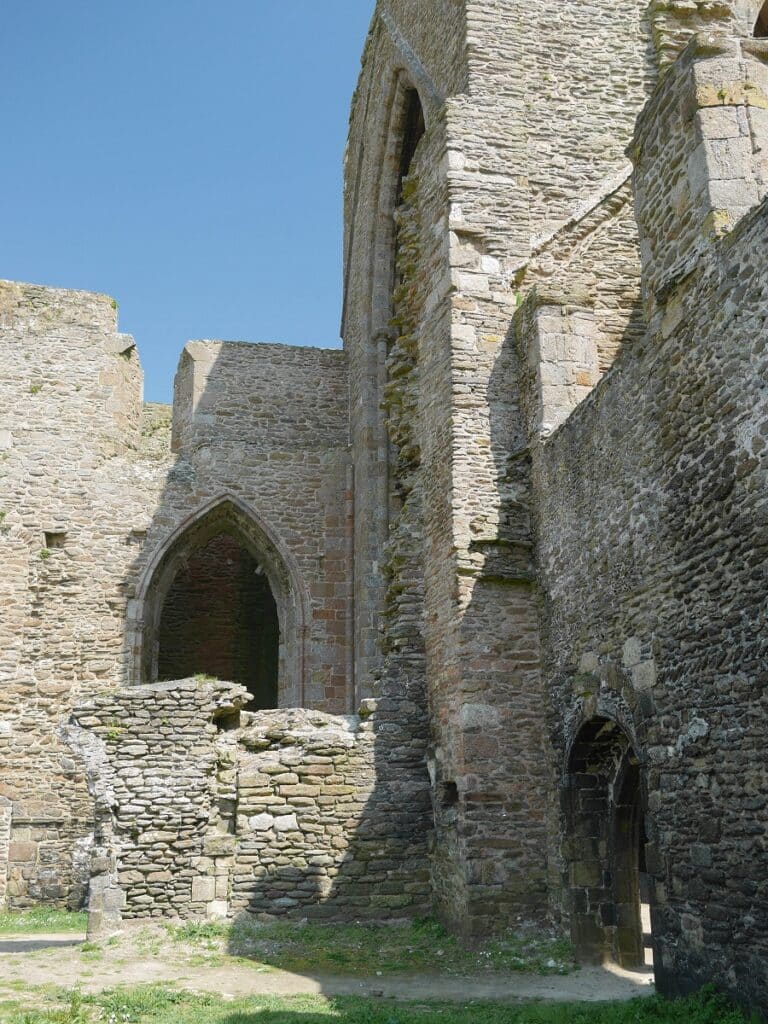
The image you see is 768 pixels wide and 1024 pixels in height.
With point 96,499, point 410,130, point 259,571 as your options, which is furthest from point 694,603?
point 410,130

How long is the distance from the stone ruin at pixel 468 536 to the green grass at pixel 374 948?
22 cm

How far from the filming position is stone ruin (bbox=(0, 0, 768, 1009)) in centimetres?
624

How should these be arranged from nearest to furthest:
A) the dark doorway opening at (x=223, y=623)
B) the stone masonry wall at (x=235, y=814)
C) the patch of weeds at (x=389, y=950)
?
1. the patch of weeds at (x=389, y=950)
2. the stone masonry wall at (x=235, y=814)
3. the dark doorway opening at (x=223, y=623)

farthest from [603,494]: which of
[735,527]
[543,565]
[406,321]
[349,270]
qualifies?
[349,270]

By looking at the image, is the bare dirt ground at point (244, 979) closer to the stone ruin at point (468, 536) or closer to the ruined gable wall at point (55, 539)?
the stone ruin at point (468, 536)

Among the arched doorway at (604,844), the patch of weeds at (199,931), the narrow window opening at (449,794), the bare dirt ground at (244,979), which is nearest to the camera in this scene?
the bare dirt ground at (244,979)

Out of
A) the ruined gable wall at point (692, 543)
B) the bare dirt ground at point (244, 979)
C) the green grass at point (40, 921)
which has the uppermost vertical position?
the ruined gable wall at point (692, 543)

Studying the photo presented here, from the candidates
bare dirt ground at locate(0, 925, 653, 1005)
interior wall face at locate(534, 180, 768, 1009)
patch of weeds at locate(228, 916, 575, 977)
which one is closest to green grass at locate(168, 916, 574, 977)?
patch of weeds at locate(228, 916, 575, 977)

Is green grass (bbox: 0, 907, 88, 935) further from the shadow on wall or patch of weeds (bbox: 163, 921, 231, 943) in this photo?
patch of weeds (bbox: 163, 921, 231, 943)

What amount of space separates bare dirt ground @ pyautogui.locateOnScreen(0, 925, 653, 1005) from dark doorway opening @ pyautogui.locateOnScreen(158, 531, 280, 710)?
936 centimetres

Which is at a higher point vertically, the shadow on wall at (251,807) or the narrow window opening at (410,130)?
the narrow window opening at (410,130)

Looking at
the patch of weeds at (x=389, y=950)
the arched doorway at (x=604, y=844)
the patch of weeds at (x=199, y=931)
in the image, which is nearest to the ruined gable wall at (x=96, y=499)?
the patch of weeds at (x=199, y=931)

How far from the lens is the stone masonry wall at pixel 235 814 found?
9.02 m

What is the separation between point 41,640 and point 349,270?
7515 millimetres
